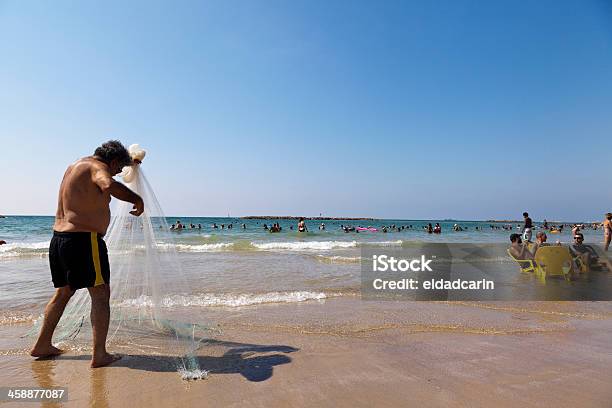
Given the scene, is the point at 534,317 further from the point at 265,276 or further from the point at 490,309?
the point at 265,276

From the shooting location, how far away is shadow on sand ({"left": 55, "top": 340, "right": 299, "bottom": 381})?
3.08 meters

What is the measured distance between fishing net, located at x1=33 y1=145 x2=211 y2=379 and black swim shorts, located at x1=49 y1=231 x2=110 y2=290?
0.51 metres

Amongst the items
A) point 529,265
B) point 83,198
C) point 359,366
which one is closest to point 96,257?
point 83,198

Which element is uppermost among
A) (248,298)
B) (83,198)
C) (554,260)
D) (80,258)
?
(83,198)

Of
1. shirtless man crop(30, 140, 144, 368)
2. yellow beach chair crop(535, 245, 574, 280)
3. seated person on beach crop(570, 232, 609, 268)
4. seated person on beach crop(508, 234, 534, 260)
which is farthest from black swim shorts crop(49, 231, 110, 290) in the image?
seated person on beach crop(570, 232, 609, 268)

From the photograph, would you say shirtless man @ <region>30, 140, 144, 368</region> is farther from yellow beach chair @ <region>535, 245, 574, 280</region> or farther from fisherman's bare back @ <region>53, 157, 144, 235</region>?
yellow beach chair @ <region>535, 245, 574, 280</region>

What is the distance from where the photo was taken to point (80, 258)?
314cm

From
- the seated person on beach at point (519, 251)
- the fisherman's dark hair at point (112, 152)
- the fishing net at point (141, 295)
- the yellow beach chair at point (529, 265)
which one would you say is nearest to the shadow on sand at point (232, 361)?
the fishing net at point (141, 295)

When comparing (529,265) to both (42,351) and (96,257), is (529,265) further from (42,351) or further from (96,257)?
(42,351)

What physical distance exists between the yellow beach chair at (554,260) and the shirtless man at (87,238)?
9.75m

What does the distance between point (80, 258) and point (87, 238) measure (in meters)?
0.18

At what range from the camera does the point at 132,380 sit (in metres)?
2.88

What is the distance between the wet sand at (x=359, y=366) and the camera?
2.60m

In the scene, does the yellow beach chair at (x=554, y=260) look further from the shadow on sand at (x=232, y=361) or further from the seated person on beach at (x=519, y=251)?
the shadow on sand at (x=232, y=361)
